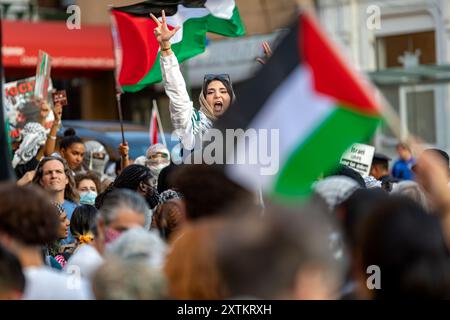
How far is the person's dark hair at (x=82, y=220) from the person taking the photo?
7.27 meters

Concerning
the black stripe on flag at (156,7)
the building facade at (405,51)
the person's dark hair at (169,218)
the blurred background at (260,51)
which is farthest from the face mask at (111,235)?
the building facade at (405,51)

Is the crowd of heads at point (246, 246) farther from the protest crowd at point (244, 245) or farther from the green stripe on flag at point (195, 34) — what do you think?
the green stripe on flag at point (195, 34)

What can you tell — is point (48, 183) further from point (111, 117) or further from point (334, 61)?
point (111, 117)

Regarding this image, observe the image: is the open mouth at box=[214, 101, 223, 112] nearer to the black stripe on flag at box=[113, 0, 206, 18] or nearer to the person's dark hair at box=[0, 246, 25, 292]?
the black stripe on flag at box=[113, 0, 206, 18]

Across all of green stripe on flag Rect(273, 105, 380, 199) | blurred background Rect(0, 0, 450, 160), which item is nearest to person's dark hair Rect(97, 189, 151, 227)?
green stripe on flag Rect(273, 105, 380, 199)

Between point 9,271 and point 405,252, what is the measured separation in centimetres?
139

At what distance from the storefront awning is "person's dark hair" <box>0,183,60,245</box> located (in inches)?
765

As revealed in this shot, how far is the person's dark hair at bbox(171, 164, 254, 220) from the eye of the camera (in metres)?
4.98

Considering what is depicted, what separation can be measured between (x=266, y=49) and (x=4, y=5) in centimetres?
1740

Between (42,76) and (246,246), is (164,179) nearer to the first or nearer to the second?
(42,76)

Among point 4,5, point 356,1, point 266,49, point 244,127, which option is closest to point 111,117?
point 4,5

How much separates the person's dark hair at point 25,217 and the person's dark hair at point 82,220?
2428 mm

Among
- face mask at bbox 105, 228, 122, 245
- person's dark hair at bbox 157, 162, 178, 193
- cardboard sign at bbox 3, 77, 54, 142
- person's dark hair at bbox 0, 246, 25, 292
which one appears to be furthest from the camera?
cardboard sign at bbox 3, 77, 54, 142

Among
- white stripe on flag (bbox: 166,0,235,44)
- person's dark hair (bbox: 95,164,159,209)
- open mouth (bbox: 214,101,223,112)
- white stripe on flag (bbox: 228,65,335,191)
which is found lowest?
white stripe on flag (bbox: 228,65,335,191)
